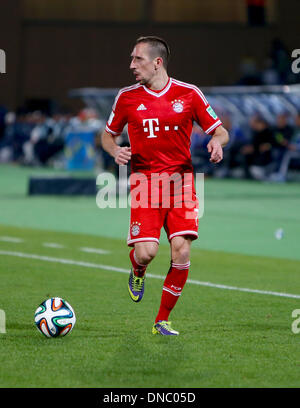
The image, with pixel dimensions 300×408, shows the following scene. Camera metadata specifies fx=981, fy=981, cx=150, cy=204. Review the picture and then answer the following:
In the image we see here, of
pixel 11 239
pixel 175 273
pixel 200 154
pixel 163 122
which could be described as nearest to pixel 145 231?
pixel 175 273

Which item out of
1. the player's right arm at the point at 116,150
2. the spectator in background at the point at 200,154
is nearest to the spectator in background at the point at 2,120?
the spectator in background at the point at 200,154

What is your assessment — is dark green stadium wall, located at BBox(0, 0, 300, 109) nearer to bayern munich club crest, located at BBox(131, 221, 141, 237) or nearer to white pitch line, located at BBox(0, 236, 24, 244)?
white pitch line, located at BBox(0, 236, 24, 244)

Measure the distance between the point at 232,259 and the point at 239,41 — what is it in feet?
122

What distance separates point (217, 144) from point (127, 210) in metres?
12.4

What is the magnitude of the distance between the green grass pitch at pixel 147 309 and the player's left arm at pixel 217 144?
1452mm

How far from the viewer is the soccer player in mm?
8023

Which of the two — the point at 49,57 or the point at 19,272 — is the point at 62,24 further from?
the point at 19,272

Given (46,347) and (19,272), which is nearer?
(46,347)

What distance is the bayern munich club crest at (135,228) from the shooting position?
317 inches

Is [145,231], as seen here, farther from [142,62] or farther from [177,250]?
[142,62]

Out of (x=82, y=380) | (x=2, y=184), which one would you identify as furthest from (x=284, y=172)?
(x=82, y=380)

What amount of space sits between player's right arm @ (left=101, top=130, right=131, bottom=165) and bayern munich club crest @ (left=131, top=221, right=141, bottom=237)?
20.7 inches

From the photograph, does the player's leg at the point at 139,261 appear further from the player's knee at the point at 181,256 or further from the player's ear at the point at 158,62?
the player's ear at the point at 158,62

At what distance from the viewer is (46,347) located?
743 cm
